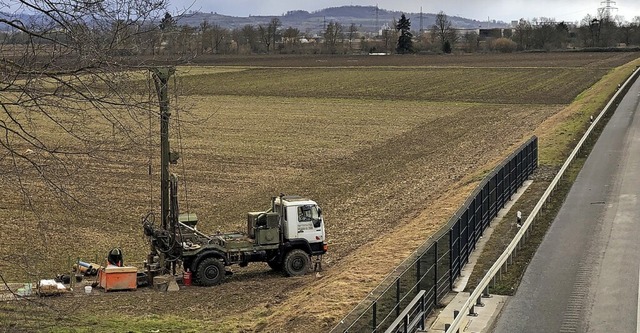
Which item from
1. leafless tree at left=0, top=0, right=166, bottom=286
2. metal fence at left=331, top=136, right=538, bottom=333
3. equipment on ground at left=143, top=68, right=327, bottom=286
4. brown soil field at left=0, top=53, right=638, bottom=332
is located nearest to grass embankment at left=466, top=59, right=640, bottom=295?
metal fence at left=331, top=136, right=538, bottom=333

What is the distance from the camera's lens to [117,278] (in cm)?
2208

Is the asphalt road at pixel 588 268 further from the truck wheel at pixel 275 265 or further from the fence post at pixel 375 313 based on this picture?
the truck wheel at pixel 275 265

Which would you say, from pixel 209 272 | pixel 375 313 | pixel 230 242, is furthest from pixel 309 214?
pixel 375 313

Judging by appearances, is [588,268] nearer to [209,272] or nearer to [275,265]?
[275,265]

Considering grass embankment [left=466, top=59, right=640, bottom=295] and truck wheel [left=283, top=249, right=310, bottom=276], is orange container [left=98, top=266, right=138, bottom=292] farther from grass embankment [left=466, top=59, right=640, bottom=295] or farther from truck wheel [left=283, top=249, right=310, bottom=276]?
grass embankment [left=466, top=59, right=640, bottom=295]

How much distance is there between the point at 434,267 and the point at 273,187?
63.4 feet

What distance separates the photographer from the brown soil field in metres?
16.6

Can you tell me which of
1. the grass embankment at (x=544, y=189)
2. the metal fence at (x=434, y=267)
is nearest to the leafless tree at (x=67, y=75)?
the metal fence at (x=434, y=267)

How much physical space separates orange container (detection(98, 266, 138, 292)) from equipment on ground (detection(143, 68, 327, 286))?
2.23 feet

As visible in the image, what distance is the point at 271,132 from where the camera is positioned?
54.4m

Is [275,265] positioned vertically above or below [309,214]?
below

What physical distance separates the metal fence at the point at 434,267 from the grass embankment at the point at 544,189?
1.56 feet

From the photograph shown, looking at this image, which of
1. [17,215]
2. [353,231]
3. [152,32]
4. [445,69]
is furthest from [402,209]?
[445,69]

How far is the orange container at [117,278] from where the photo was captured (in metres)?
22.0
